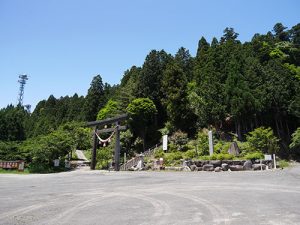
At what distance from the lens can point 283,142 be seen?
33.1 m

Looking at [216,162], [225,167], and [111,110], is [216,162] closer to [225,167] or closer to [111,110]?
[225,167]

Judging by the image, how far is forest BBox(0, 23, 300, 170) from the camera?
2633cm

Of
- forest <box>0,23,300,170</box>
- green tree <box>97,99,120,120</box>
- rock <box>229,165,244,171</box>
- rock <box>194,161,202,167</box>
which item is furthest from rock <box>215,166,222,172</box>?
green tree <box>97,99,120,120</box>

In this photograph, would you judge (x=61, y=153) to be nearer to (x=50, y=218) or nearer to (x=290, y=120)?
(x=50, y=218)

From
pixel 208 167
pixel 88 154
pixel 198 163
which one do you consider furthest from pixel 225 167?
pixel 88 154

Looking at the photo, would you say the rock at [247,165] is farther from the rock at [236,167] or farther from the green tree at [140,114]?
the green tree at [140,114]

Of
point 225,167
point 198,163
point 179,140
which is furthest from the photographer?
point 179,140

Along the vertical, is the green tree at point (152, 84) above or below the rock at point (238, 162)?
above

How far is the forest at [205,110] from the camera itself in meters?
26.3

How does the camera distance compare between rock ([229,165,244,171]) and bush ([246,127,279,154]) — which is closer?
rock ([229,165,244,171])

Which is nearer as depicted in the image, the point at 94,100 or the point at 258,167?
the point at 258,167

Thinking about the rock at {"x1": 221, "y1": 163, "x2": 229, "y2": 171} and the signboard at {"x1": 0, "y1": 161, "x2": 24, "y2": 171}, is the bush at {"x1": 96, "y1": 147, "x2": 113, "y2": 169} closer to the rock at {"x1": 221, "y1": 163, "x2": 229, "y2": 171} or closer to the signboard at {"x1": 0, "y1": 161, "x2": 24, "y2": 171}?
the signboard at {"x1": 0, "y1": 161, "x2": 24, "y2": 171}

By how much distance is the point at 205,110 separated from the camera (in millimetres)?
32969

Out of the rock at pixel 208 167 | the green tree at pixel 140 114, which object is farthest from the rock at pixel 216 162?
the green tree at pixel 140 114
